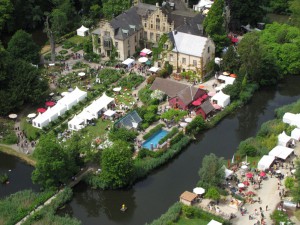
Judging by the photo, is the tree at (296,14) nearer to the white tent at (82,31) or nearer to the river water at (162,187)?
the river water at (162,187)

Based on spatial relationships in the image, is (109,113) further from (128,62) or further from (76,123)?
(128,62)

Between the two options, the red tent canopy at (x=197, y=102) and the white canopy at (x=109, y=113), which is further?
the red tent canopy at (x=197, y=102)

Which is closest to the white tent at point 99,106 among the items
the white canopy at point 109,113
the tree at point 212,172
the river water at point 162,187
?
the white canopy at point 109,113

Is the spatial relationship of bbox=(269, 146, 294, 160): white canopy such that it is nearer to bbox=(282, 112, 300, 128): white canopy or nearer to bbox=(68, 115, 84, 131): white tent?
bbox=(282, 112, 300, 128): white canopy

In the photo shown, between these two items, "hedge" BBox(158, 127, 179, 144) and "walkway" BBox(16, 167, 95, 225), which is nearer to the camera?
"walkway" BBox(16, 167, 95, 225)

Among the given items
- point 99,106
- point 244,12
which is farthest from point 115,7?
point 99,106

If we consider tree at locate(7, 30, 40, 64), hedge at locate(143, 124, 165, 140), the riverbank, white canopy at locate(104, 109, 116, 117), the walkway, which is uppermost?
tree at locate(7, 30, 40, 64)

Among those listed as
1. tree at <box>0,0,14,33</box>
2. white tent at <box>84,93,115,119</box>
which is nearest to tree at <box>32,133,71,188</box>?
white tent at <box>84,93,115,119</box>
